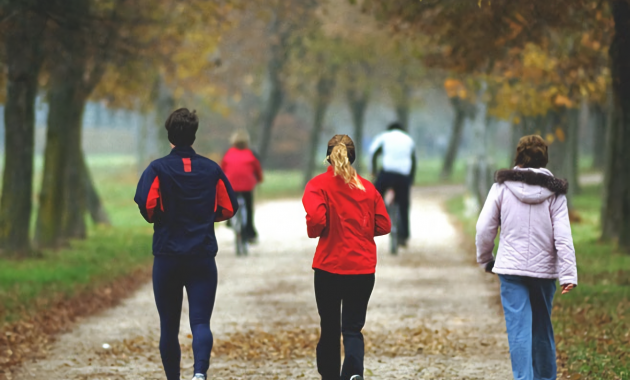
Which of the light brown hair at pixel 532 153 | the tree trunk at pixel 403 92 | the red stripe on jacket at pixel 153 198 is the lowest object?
the red stripe on jacket at pixel 153 198

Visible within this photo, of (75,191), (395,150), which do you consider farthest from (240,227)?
(75,191)

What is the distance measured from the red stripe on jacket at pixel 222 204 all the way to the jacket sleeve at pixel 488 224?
62.3 inches

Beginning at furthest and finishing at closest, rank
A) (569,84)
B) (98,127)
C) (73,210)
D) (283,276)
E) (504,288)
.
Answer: (98,127) < (73,210) < (569,84) < (283,276) < (504,288)

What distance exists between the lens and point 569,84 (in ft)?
58.8

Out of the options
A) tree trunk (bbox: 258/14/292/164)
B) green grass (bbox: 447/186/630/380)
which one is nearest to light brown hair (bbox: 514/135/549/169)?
green grass (bbox: 447/186/630/380)

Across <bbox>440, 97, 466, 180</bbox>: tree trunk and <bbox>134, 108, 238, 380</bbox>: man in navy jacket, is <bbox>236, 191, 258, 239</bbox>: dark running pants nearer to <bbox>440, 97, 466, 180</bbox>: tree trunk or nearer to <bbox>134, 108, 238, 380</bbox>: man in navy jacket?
<bbox>134, 108, 238, 380</bbox>: man in navy jacket

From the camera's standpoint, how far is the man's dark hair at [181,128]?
7.08 meters

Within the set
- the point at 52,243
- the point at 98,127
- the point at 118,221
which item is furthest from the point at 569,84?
the point at 98,127

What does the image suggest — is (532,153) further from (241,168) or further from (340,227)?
(241,168)

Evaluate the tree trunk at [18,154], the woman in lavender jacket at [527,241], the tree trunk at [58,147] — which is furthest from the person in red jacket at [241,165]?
the woman in lavender jacket at [527,241]

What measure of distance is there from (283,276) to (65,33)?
4590 millimetres

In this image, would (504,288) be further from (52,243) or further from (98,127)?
(98,127)

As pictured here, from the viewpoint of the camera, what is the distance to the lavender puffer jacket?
6.84 m

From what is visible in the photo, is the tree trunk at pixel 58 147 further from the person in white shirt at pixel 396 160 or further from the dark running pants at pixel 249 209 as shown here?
the person in white shirt at pixel 396 160
